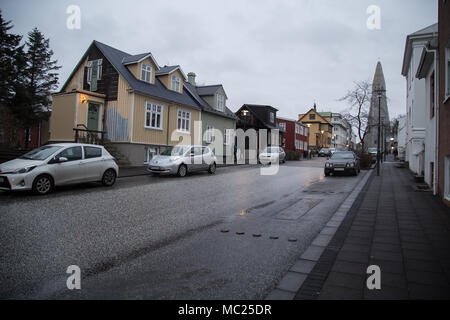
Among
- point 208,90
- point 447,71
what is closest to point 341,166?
point 447,71

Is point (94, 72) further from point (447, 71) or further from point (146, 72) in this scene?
point (447, 71)

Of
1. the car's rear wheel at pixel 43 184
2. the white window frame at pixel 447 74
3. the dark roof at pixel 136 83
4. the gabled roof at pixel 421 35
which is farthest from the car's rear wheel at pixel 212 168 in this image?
the gabled roof at pixel 421 35

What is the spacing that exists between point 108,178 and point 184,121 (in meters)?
14.7

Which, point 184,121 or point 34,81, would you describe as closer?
point 184,121

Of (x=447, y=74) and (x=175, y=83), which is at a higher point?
(x=175, y=83)

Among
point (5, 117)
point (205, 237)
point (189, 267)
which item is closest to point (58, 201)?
point (205, 237)

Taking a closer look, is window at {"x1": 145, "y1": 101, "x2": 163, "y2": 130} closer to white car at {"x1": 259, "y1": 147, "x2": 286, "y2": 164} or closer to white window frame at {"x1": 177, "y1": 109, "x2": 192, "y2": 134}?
white window frame at {"x1": 177, "y1": 109, "x2": 192, "y2": 134}

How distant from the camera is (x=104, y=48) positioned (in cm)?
2283

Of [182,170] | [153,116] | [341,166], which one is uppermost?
[153,116]

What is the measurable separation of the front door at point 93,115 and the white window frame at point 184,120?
627cm

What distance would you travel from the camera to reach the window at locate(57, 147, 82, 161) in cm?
1030

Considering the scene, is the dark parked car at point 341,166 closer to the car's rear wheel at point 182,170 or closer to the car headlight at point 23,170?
the car's rear wheel at point 182,170

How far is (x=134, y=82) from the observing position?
21516 mm
